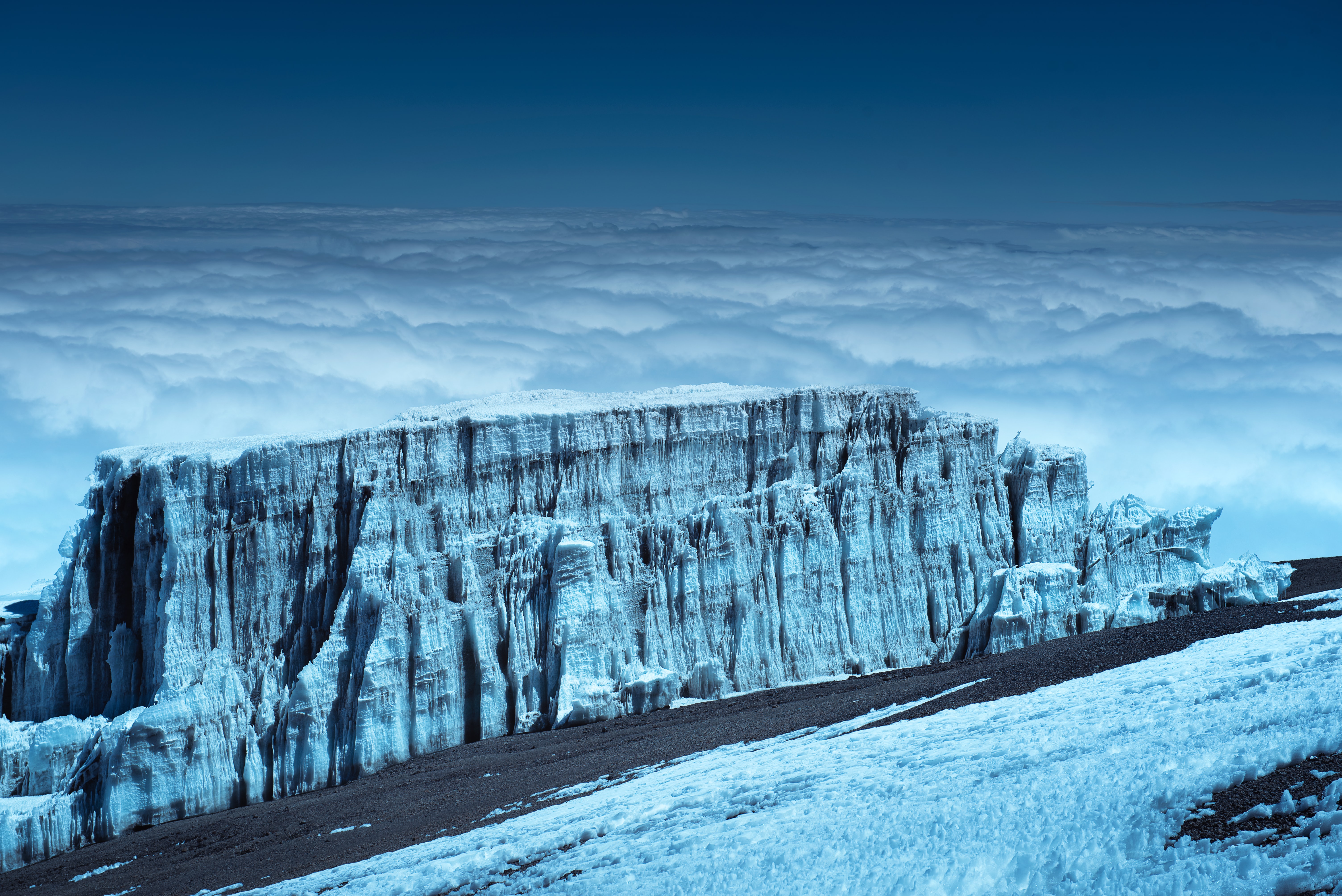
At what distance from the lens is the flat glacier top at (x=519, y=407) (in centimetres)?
3086

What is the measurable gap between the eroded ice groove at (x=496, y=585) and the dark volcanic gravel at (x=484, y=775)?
1.47 meters

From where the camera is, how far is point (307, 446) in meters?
30.4

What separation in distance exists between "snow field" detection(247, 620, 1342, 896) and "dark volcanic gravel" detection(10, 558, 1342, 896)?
164 cm

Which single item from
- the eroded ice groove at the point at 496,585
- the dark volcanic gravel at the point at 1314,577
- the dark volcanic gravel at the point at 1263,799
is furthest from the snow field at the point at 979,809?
the dark volcanic gravel at the point at 1314,577

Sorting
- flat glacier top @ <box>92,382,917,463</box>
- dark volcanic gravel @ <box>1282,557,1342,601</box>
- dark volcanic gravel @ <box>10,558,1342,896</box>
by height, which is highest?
flat glacier top @ <box>92,382,917,463</box>

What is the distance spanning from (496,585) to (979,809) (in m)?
17.3

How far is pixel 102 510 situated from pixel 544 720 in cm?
1378

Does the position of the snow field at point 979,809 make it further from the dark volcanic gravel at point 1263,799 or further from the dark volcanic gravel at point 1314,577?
the dark volcanic gravel at point 1314,577

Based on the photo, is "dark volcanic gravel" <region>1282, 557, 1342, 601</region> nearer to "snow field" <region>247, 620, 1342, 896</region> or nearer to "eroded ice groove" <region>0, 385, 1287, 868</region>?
"eroded ice groove" <region>0, 385, 1287, 868</region>

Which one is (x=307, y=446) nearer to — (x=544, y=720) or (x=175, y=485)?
(x=175, y=485)

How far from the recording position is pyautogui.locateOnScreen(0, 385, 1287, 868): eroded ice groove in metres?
29.3

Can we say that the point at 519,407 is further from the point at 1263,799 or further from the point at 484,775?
the point at 1263,799

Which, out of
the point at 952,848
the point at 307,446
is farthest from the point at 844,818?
the point at 307,446

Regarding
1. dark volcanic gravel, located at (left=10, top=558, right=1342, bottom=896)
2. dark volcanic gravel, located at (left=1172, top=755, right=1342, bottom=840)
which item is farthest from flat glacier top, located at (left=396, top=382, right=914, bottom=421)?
dark volcanic gravel, located at (left=1172, top=755, right=1342, bottom=840)
